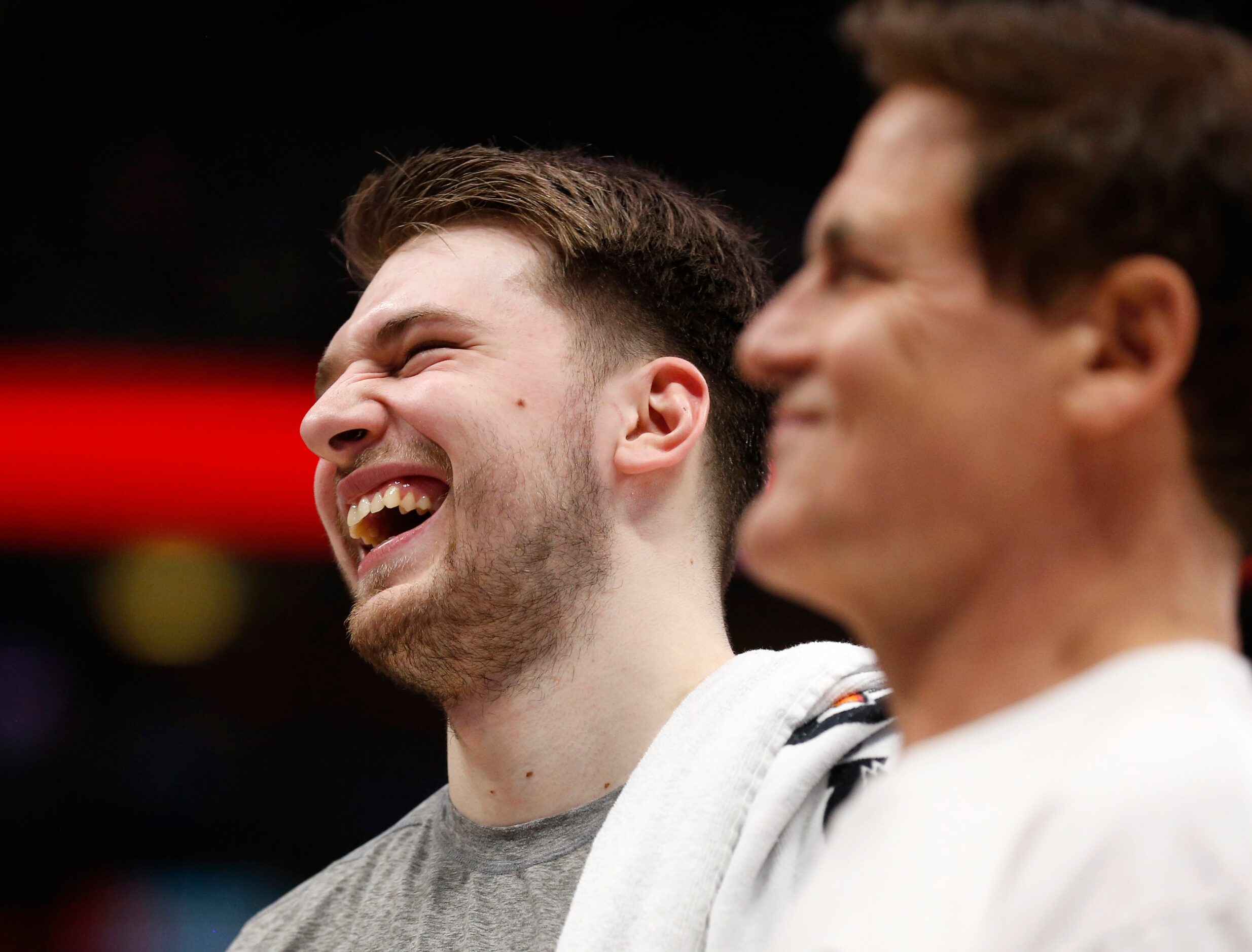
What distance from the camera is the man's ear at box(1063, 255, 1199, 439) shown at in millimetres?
536

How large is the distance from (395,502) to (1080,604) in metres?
0.83

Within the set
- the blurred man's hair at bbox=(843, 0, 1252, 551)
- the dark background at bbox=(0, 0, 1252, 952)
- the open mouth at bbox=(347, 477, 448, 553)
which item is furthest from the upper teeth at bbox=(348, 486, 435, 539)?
the dark background at bbox=(0, 0, 1252, 952)

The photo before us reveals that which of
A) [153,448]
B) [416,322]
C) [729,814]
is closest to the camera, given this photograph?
[729,814]

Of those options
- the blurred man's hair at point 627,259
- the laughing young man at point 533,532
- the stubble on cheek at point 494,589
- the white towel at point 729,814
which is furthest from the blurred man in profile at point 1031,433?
the blurred man's hair at point 627,259

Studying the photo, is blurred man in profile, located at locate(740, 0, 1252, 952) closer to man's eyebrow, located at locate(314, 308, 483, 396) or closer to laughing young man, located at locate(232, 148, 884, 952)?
laughing young man, located at locate(232, 148, 884, 952)

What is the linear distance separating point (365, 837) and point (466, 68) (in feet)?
6.28

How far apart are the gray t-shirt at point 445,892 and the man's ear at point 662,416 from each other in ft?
1.07

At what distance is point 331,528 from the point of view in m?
1.36

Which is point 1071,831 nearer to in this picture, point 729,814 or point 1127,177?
point 1127,177

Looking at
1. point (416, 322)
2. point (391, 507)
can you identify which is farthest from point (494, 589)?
point (416, 322)

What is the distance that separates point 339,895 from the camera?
4.32 feet

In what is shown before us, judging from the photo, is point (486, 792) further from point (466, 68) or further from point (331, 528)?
point (466, 68)

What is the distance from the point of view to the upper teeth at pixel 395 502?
49.4 inches

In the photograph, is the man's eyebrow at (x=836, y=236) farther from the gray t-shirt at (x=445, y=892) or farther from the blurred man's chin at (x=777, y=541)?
the gray t-shirt at (x=445, y=892)
